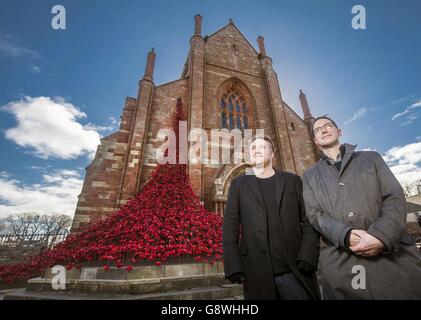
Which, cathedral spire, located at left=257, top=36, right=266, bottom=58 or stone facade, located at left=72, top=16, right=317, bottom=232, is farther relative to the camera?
cathedral spire, located at left=257, top=36, right=266, bottom=58

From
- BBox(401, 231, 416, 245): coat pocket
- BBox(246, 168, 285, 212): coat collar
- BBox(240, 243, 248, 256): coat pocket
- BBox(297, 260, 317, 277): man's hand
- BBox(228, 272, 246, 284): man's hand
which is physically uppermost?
BBox(246, 168, 285, 212): coat collar

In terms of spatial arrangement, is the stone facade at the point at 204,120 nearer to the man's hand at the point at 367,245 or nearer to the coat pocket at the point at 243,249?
the coat pocket at the point at 243,249

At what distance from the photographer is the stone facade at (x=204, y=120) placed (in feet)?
27.0

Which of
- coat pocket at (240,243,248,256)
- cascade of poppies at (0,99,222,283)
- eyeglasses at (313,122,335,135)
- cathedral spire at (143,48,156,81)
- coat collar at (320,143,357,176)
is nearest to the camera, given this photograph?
coat pocket at (240,243,248,256)

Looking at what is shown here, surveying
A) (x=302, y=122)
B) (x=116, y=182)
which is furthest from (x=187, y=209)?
(x=302, y=122)

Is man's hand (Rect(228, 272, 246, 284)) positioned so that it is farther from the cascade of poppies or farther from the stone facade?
the stone facade

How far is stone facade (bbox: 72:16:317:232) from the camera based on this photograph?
823cm

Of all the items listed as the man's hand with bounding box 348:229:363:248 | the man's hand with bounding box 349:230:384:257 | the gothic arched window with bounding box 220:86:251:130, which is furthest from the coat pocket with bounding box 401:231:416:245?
the gothic arched window with bounding box 220:86:251:130

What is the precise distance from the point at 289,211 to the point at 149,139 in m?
8.87

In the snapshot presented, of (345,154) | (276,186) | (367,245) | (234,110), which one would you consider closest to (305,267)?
(367,245)

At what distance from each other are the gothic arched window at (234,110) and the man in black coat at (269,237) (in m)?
9.82

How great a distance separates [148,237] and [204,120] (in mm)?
7321
